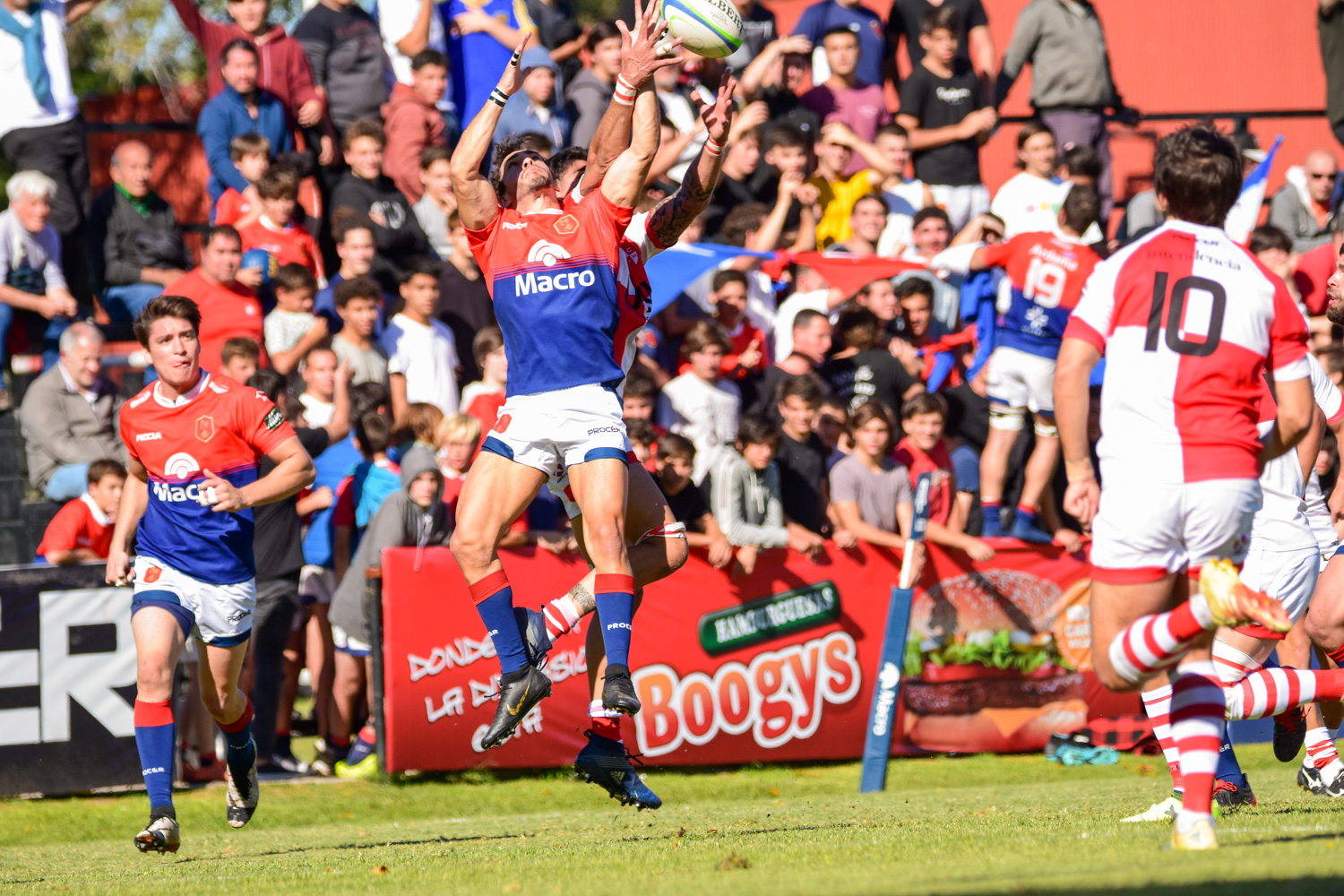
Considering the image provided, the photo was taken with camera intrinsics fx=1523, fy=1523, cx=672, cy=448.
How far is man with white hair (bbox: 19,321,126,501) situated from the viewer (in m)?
11.2

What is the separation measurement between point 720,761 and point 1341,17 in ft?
34.2

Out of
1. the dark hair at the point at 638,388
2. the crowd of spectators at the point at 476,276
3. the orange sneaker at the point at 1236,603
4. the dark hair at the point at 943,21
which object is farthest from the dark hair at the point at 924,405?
the orange sneaker at the point at 1236,603

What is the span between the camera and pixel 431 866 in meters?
6.39

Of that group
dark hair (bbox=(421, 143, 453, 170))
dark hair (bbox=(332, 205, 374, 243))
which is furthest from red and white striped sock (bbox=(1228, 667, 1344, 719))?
dark hair (bbox=(421, 143, 453, 170))

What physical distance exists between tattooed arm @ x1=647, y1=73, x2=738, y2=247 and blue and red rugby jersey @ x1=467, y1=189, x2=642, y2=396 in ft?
0.95

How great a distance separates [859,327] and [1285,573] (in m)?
5.99

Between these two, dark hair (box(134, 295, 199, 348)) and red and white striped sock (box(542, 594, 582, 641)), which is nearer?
A: red and white striped sock (box(542, 594, 582, 641))

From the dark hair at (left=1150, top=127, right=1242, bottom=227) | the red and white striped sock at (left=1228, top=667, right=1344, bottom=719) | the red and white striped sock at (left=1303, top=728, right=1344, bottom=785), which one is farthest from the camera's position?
the red and white striped sock at (left=1303, top=728, right=1344, bottom=785)

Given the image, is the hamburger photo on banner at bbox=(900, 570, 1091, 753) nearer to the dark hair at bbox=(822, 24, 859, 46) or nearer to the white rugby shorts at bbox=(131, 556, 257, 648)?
the white rugby shorts at bbox=(131, 556, 257, 648)

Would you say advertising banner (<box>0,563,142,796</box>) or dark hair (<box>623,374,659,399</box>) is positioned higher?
dark hair (<box>623,374,659,399</box>)

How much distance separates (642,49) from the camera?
6.99m

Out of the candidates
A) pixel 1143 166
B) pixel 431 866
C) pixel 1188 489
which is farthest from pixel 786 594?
pixel 1143 166

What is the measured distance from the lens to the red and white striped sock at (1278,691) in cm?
664

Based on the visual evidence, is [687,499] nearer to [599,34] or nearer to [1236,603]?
[599,34]
